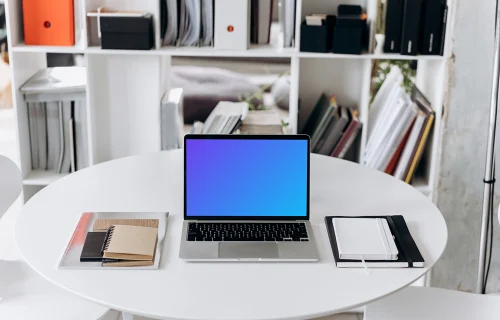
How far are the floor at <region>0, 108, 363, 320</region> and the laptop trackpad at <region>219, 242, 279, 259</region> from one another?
1.75 ft

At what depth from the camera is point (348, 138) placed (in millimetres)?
2984

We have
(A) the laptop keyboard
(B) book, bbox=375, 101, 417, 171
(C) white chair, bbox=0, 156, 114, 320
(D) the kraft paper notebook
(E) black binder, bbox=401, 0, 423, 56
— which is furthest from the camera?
(B) book, bbox=375, 101, 417, 171

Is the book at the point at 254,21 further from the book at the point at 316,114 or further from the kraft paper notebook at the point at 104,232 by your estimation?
the kraft paper notebook at the point at 104,232

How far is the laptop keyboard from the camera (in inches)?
74.5

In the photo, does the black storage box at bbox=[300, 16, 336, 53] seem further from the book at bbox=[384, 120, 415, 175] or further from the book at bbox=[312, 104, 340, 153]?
the book at bbox=[384, 120, 415, 175]

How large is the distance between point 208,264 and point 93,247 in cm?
29

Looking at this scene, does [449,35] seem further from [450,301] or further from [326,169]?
[450,301]

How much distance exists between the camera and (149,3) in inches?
117

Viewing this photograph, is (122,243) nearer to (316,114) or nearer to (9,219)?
(316,114)

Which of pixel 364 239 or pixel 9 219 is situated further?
pixel 9 219

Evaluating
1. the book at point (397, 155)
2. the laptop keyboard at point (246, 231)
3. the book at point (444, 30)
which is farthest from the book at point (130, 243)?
the book at point (444, 30)

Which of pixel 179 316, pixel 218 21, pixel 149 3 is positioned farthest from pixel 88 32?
pixel 179 316

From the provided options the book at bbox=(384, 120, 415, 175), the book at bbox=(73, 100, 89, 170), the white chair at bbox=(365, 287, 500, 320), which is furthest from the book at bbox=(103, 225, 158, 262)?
the book at bbox=(384, 120, 415, 175)

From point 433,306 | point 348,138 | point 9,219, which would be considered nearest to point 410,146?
point 348,138
